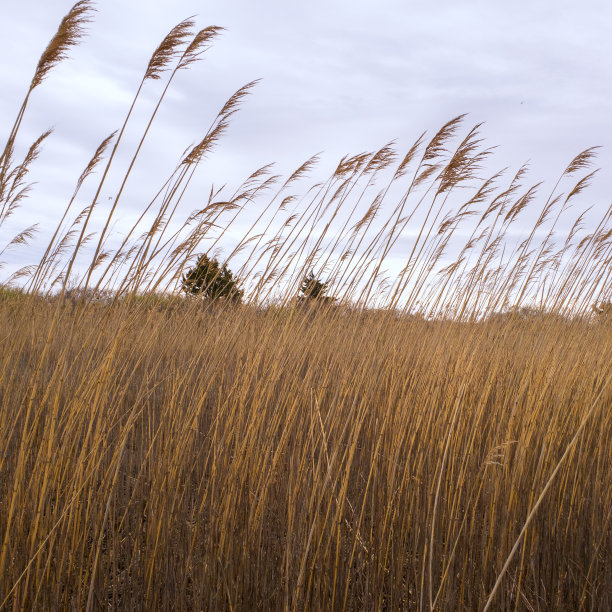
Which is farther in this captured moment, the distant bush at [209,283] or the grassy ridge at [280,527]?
the distant bush at [209,283]

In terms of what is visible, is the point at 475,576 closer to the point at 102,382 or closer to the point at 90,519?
the point at 90,519

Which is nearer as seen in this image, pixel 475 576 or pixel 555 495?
pixel 475 576

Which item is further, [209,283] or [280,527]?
[209,283]

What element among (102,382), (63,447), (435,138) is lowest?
(63,447)

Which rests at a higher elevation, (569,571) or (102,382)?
(102,382)

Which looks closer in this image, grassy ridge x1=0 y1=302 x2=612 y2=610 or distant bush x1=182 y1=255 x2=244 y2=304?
grassy ridge x1=0 y1=302 x2=612 y2=610

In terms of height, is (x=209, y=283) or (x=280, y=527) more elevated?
(x=209, y=283)

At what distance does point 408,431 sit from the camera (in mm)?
2328

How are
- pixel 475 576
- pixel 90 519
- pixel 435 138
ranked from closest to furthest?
pixel 90 519
pixel 475 576
pixel 435 138

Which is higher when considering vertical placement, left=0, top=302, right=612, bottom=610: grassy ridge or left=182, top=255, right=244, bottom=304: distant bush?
left=182, top=255, right=244, bottom=304: distant bush

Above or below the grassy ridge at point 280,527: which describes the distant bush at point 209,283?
above

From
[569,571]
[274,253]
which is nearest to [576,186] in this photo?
[274,253]

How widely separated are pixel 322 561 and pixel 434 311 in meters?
2.41

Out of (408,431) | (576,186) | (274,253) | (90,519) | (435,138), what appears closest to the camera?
(90,519)
